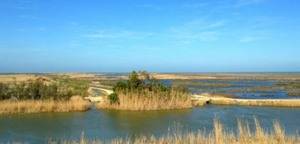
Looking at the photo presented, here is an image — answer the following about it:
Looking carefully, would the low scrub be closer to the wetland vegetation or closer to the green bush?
the green bush

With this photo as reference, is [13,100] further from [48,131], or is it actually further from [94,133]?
[94,133]

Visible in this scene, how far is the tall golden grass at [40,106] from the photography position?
25141 millimetres

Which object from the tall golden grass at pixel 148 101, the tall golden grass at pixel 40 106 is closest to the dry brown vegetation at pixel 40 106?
the tall golden grass at pixel 40 106

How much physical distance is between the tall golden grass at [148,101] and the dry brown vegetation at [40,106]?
1.94 meters

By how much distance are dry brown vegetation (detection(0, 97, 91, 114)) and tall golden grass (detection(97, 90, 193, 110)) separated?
6.36 feet

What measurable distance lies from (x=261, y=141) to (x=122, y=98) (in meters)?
17.7

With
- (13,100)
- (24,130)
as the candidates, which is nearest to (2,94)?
(13,100)

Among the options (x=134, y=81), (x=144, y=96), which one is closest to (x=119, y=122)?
(x=144, y=96)

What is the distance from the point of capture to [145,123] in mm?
21797

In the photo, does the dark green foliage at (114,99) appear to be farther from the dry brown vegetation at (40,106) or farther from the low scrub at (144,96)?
the dry brown vegetation at (40,106)

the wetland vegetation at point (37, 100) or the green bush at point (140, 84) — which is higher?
the green bush at point (140, 84)

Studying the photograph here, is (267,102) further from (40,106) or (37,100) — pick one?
(37,100)

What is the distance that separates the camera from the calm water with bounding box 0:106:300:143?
18.1 m

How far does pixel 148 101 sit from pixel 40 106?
6284 millimetres
